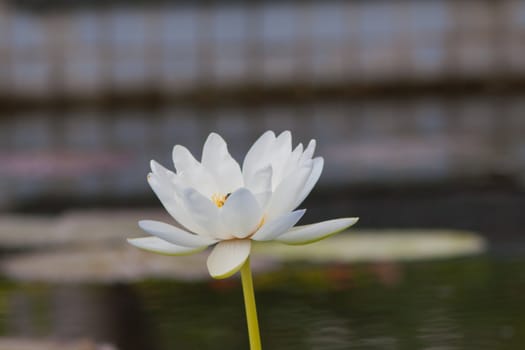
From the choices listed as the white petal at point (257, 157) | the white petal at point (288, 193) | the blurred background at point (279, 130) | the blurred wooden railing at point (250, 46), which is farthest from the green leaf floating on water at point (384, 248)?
the blurred wooden railing at point (250, 46)

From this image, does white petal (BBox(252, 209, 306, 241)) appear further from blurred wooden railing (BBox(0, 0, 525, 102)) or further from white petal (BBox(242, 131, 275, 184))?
blurred wooden railing (BBox(0, 0, 525, 102))

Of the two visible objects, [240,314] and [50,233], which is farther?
[50,233]

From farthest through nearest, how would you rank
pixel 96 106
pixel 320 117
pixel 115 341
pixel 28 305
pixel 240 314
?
1. pixel 96 106
2. pixel 320 117
3. pixel 28 305
4. pixel 240 314
5. pixel 115 341

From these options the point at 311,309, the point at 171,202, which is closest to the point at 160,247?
the point at 171,202

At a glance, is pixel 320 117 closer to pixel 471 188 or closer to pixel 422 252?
pixel 471 188

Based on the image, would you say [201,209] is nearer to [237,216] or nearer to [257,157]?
[237,216]

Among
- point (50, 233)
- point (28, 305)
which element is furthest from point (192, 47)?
point (28, 305)
